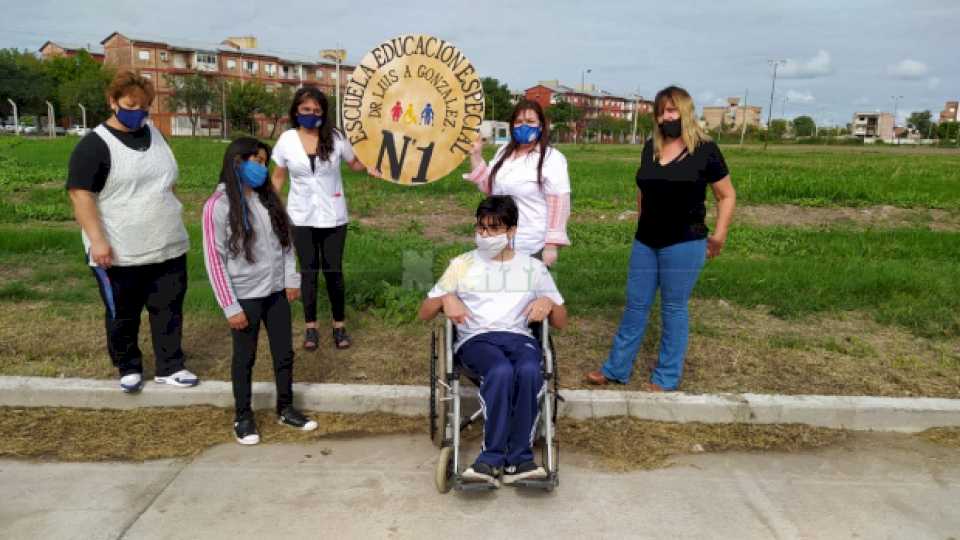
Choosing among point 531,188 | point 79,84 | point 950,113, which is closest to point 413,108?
point 531,188

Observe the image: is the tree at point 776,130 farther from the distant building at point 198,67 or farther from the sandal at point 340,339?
the sandal at point 340,339

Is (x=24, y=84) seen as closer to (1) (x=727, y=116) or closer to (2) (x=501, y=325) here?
(2) (x=501, y=325)

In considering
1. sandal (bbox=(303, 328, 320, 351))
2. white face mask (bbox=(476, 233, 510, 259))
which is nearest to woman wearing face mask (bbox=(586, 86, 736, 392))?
white face mask (bbox=(476, 233, 510, 259))

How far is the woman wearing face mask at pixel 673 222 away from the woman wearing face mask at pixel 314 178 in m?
1.86

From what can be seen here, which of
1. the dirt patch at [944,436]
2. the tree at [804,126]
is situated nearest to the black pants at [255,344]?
the dirt patch at [944,436]

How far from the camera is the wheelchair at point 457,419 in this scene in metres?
3.31

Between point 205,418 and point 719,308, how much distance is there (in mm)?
4246

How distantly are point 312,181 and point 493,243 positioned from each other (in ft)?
5.26

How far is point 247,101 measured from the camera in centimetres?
6731

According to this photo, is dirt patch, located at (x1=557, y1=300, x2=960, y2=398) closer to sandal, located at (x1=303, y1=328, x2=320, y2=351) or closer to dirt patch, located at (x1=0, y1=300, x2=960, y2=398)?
dirt patch, located at (x1=0, y1=300, x2=960, y2=398)

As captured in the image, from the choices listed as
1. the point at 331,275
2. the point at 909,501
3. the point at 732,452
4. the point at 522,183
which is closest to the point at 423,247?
the point at 331,275

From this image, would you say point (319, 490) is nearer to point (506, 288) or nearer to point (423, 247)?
point (506, 288)

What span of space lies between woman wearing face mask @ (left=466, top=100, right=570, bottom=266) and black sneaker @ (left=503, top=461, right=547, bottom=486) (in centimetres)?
131

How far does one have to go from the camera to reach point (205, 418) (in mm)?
4184
